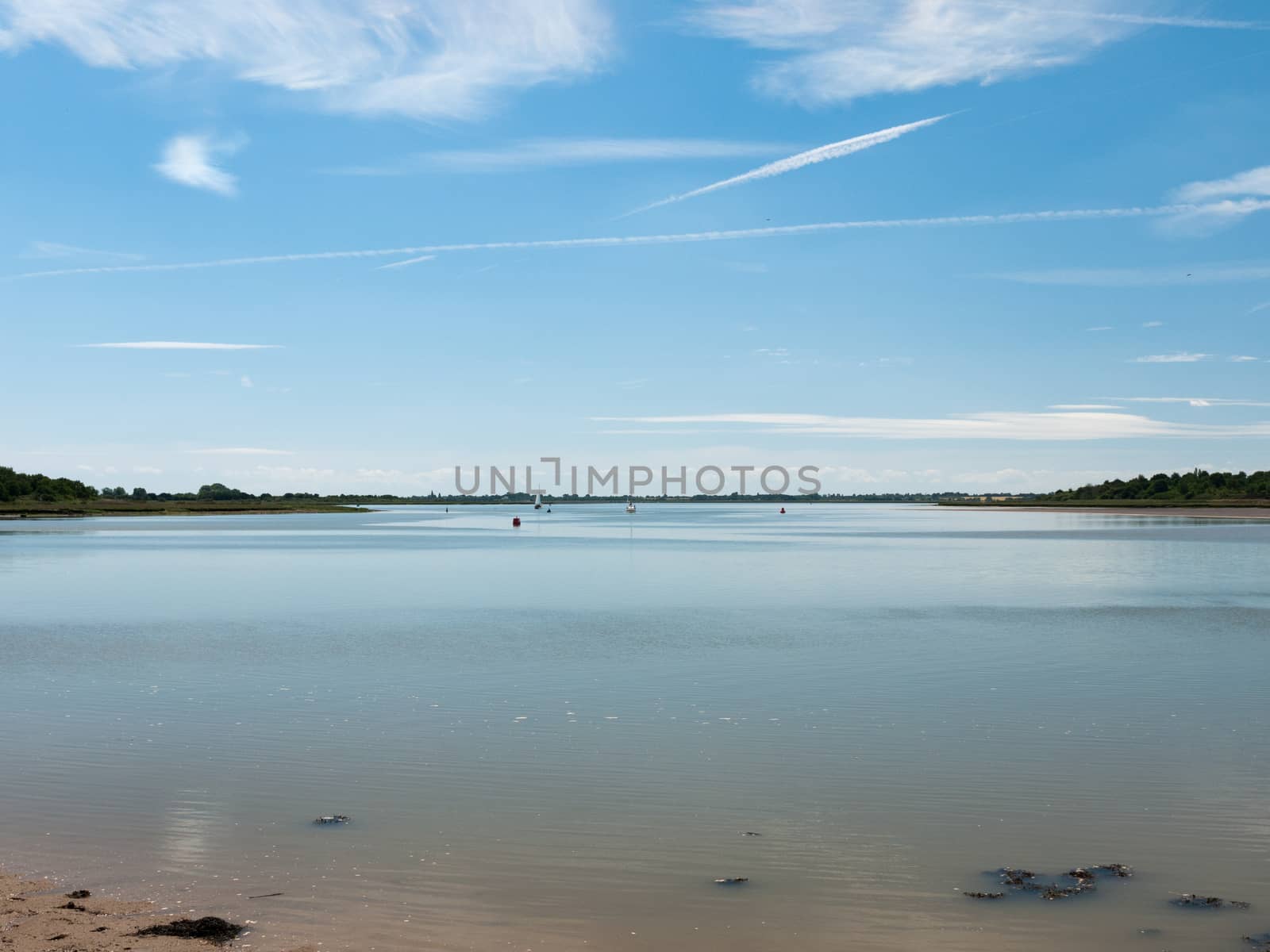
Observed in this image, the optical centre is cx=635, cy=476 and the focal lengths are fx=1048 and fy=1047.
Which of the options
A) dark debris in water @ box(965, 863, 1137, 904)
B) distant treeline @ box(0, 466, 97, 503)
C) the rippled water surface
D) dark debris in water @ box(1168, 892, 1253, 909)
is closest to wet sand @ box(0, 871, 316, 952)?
the rippled water surface

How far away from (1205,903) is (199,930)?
26.9 ft

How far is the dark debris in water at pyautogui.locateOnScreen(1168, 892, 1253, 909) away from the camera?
28.7 feet

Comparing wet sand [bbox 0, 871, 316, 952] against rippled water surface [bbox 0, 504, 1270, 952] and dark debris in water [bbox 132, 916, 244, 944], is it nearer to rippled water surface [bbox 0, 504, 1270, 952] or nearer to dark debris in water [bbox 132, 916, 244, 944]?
dark debris in water [bbox 132, 916, 244, 944]

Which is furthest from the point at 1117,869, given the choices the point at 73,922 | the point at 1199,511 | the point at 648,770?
the point at 1199,511

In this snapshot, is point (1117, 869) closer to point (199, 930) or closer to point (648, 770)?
point (648, 770)

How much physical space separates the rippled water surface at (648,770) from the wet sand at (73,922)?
0.38 m

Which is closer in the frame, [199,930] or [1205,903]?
[199,930]

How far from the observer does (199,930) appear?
8.07m

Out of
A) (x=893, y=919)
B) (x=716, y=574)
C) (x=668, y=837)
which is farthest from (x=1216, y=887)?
(x=716, y=574)

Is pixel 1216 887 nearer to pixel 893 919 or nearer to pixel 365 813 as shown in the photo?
pixel 893 919

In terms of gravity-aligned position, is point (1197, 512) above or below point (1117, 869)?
above

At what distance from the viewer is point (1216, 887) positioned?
9156 mm

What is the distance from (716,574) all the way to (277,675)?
30591mm

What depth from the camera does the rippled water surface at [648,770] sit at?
8742 mm
